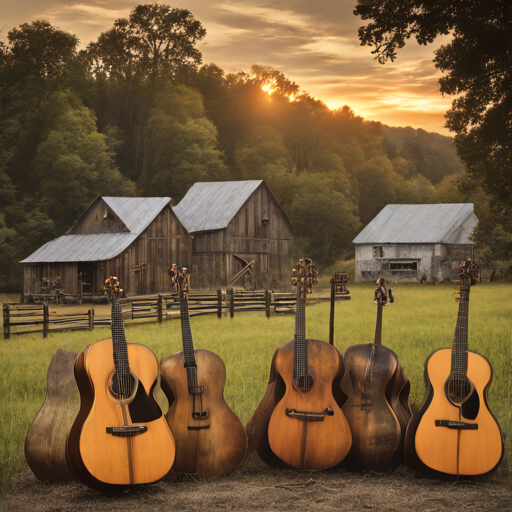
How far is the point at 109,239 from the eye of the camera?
11555 mm

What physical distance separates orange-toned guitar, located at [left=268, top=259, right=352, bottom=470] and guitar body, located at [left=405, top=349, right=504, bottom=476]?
50 cm

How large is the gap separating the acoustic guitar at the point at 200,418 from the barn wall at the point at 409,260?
603cm

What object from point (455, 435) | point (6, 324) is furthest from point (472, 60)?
point (6, 324)

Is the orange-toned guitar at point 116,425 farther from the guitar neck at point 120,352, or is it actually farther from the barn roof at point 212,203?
the barn roof at point 212,203

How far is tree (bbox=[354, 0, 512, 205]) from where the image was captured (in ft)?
27.1

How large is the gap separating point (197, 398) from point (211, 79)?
592 cm

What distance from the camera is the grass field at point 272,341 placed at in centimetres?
618

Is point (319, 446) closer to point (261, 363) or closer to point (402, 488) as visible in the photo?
point (402, 488)

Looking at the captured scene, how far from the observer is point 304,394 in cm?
472

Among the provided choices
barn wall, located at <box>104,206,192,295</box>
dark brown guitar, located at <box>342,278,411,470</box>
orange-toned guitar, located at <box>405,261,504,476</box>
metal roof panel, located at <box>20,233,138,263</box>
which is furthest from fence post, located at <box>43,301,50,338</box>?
orange-toned guitar, located at <box>405,261,504,476</box>

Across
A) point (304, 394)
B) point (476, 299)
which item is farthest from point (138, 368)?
point (476, 299)

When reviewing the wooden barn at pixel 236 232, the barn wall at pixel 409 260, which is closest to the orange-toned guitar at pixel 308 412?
the wooden barn at pixel 236 232

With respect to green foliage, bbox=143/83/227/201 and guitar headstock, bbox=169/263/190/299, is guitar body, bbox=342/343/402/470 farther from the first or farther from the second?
green foliage, bbox=143/83/227/201

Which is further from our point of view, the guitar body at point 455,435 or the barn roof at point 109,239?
the barn roof at point 109,239
